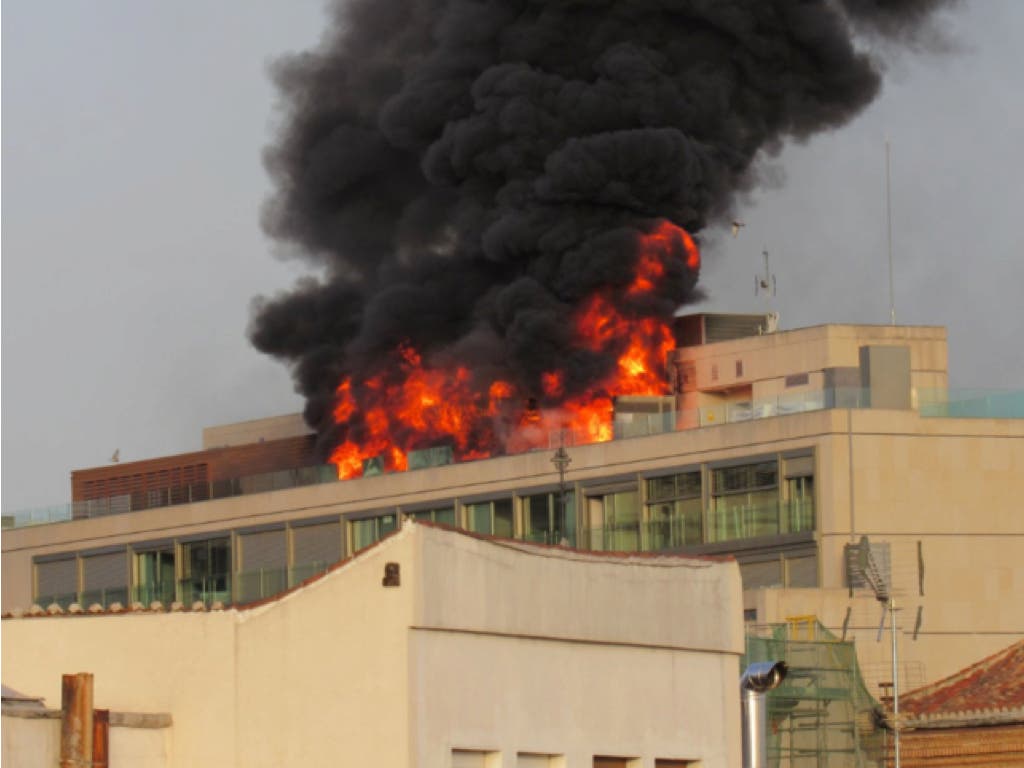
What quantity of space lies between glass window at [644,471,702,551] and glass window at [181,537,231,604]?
16341 millimetres

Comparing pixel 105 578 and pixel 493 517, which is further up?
pixel 493 517

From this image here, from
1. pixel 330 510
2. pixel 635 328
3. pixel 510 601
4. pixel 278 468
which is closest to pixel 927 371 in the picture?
pixel 635 328

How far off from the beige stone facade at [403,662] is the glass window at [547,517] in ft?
131

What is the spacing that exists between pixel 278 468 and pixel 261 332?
941cm

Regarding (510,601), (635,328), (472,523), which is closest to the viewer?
(510,601)

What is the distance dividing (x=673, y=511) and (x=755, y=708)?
35622 mm

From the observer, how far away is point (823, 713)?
163 ft

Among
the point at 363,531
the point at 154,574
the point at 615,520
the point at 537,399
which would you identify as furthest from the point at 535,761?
the point at 154,574

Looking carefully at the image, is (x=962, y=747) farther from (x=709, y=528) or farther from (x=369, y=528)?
(x=369, y=528)

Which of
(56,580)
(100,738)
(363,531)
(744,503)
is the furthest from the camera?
(56,580)

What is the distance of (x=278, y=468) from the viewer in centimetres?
9012

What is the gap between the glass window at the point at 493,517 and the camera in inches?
2923

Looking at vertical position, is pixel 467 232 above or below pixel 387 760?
above

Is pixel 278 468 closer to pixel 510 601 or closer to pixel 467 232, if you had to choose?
pixel 467 232
